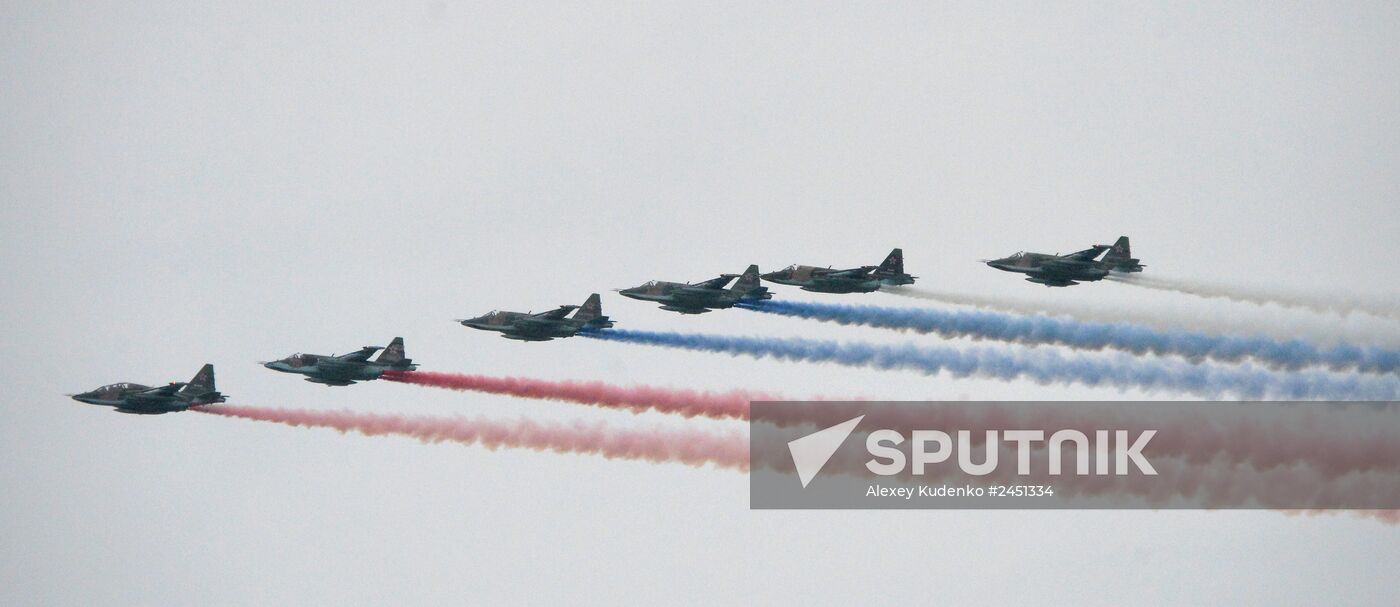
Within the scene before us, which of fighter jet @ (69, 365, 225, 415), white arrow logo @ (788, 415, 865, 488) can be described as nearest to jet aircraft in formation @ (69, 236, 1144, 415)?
fighter jet @ (69, 365, 225, 415)

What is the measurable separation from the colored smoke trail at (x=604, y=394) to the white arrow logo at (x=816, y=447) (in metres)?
4.73

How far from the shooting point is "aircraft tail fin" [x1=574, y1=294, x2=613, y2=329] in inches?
3954

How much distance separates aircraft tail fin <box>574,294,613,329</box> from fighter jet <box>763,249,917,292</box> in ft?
31.0

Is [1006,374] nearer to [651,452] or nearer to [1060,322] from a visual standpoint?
[1060,322]

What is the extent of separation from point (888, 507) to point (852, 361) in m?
15.0

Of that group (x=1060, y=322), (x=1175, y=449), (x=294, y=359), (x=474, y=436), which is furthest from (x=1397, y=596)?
(x=294, y=359)

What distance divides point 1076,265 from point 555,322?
23.8m

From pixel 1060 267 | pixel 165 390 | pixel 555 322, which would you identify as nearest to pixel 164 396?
pixel 165 390

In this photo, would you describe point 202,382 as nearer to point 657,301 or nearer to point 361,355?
point 361,355

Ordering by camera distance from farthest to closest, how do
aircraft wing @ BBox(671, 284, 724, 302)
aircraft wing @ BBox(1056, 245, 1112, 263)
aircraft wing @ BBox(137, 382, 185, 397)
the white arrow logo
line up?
aircraft wing @ BBox(137, 382, 185, 397) → aircraft wing @ BBox(671, 284, 724, 302) → aircraft wing @ BBox(1056, 245, 1112, 263) → the white arrow logo

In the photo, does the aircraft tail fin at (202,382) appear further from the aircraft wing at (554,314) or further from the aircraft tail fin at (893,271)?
the aircraft tail fin at (893,271)

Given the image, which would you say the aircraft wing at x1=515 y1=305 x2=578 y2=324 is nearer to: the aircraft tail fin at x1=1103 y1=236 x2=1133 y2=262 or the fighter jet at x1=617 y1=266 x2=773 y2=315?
the fighter jet at x1=617 y1=266 x2=773 y2=315

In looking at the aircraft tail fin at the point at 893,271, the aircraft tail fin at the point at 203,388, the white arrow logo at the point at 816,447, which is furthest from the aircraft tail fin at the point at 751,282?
the aircraft tail fin at the point at 203,388

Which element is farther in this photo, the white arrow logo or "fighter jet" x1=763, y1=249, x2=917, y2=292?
"fighter jet" x1=763, y1=249, x2=917, y2=292
